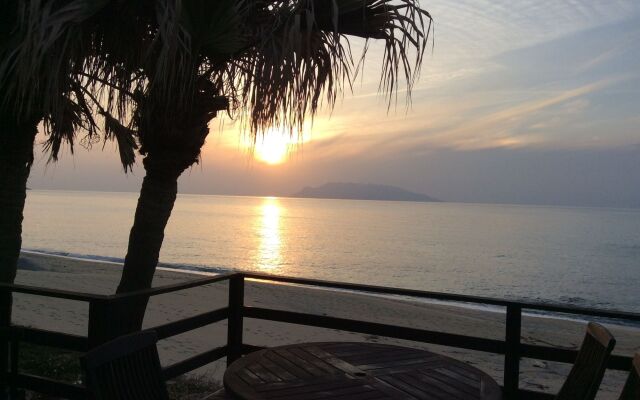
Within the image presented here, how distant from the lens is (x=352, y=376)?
268 centimetres

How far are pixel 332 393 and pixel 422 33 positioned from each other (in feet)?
8.96

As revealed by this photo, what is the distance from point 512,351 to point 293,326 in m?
10.4

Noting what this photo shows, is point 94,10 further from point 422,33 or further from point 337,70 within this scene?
point 422,33

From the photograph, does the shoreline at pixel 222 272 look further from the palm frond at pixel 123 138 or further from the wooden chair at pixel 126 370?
the wooden chair at pixel 126 370

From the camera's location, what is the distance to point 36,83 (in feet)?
11.3

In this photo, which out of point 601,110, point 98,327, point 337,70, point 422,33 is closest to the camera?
point 98,327

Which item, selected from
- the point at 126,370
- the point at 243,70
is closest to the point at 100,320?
the point at 126,370

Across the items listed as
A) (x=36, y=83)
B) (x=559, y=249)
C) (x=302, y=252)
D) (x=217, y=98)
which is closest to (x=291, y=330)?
(x=217, y=98)

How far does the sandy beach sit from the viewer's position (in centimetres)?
1012

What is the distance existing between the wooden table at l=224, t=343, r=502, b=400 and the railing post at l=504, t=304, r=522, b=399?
581 millimetres

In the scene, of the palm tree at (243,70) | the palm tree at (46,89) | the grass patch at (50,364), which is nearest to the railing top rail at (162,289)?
the palm tree at (243,70)

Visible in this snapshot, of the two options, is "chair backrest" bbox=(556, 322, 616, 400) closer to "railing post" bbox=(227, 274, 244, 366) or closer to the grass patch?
"railing post" bbox=(227, 274, 244, 366)

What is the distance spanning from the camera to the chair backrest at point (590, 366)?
7.52ft

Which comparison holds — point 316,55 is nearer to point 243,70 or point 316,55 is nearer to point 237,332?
point 243,70
